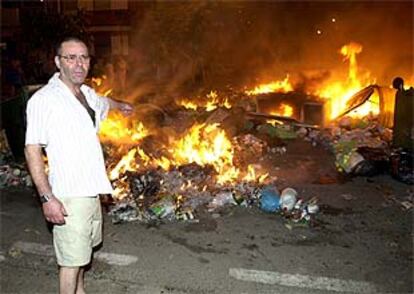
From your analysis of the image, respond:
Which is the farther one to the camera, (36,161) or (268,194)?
(268,194)

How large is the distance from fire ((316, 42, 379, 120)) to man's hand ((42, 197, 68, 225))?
31.2 ft

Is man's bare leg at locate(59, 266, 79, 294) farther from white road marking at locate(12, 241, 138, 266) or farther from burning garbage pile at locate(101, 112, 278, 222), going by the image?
burning garbage pile at locate(101, 112, 278, 222)

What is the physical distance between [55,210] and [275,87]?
1289 cm

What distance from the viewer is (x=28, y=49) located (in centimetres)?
1616

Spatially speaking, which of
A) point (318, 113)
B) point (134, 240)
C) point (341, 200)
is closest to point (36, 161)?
point (134, 240)

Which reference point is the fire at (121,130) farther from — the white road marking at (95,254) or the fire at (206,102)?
the white road marking at (95,254)

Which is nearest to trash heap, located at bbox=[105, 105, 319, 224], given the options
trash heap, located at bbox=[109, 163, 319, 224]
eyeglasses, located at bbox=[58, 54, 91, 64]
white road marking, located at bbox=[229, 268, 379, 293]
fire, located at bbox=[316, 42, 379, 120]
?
trash heap, located at bbox=[109, 163, 319, 224]

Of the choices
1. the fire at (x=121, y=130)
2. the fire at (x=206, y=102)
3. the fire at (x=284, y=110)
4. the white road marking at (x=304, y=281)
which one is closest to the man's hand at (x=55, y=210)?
the white road marking at (x=304, y=281)

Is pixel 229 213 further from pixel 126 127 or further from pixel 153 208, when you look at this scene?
pixel 126 127

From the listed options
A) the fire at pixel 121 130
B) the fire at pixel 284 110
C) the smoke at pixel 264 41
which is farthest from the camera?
the smoke at pixel 264 41

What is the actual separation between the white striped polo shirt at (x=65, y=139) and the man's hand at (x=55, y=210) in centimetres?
11

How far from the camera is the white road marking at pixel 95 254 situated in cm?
465

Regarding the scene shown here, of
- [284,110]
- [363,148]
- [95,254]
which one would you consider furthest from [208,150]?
[284,110]

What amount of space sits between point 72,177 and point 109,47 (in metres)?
22.0
